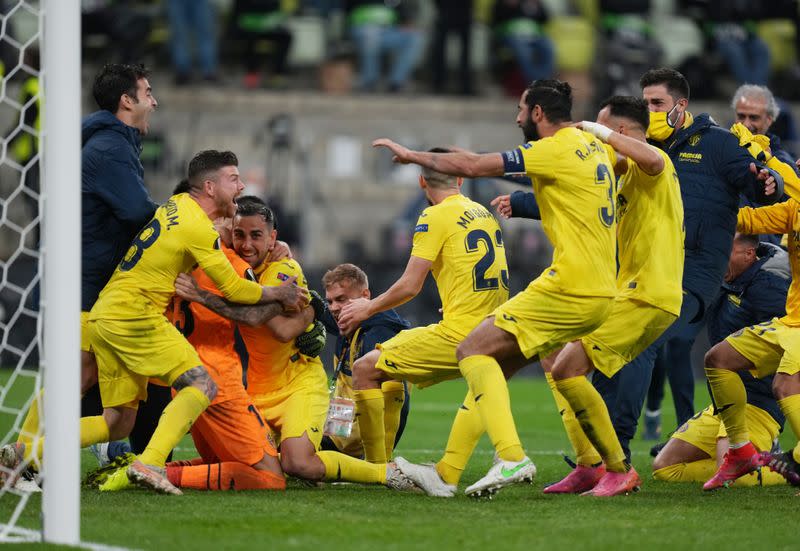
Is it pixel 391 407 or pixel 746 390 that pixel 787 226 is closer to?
pixel 746 390

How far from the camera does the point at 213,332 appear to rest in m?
7.25

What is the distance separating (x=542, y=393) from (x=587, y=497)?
27.4 ft

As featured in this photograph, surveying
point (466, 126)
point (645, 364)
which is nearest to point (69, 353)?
point (645, 364)

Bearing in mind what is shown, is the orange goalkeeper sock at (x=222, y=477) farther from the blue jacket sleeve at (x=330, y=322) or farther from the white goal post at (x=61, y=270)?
the white goal post at (x=61, y=270)

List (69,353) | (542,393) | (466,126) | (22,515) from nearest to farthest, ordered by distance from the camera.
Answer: (69,353) < (22,515) < (542,393) < (466,126)

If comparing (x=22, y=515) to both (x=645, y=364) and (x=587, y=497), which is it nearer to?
(x=587, y=497)

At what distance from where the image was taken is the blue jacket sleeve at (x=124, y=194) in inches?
270

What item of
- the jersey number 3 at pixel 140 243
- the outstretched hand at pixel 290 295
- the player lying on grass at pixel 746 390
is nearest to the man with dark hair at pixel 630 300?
the player lying on grass at pixel 746 390

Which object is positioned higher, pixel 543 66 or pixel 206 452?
pixel 543 66

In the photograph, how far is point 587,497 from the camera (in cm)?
681

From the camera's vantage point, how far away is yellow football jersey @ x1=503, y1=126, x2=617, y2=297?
252 inches

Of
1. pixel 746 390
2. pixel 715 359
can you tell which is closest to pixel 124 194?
pixel 715 359

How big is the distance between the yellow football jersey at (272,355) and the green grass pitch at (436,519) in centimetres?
66

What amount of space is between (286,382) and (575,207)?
204cm
